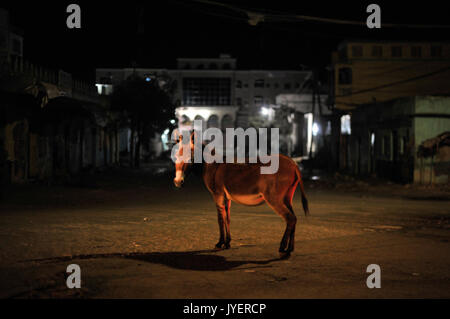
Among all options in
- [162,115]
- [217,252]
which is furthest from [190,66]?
[217,252]

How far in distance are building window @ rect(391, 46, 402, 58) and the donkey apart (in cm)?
4216

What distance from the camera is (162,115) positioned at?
147 feet

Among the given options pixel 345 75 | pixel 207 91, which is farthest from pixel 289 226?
pixel 207 91

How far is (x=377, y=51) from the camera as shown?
47500mm

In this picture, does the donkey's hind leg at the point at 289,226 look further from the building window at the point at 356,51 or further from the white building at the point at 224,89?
the white building at the point at 224,89

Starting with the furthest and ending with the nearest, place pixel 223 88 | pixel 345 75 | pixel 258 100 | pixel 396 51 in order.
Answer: pixel 258 100 → pixel 223 88 → pixel 396 51 → pixel 345 75

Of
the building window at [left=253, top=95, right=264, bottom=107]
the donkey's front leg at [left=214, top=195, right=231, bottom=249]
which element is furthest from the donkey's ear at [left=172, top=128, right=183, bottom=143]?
the building window at [left=253, top=95, right=264, bottom=107]

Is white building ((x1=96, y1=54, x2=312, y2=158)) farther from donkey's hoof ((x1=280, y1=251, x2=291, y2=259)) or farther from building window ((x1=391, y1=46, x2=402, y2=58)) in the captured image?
donkey's hoof ((x1=280, y1=251, x2=291, y2=259))

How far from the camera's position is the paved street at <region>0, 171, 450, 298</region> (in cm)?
649

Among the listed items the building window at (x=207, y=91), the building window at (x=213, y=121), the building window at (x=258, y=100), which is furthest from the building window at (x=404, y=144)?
the building window at (x=258, y=100)

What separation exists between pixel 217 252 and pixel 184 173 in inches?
57.0

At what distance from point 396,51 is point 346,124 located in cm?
1200

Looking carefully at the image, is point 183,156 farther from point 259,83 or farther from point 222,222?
point 259,83

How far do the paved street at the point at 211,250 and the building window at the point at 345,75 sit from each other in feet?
102
